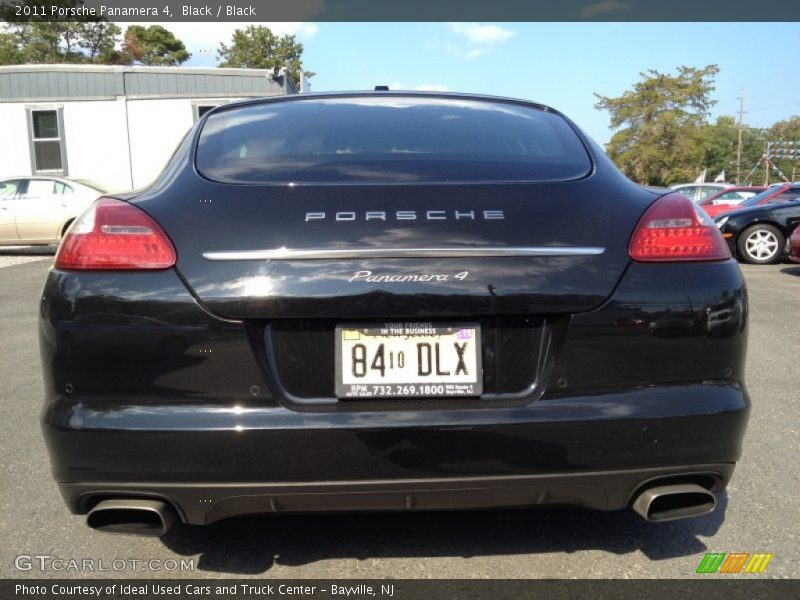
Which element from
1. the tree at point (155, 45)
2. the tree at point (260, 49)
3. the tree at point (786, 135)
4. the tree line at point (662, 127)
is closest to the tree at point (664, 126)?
the tree line at point (662, 127)

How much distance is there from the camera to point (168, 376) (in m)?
2.07

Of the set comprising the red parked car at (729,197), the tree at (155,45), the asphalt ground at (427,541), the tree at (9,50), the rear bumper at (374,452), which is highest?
the tree at (155,45)

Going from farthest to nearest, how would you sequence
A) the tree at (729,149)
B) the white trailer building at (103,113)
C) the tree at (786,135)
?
the tree at (729,149) → the tree at (786,135) → the white trailer building at (103,113)

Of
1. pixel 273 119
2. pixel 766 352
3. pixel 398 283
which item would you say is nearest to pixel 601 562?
pixel 398 283

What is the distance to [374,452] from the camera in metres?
2.03

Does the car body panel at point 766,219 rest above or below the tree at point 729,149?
above

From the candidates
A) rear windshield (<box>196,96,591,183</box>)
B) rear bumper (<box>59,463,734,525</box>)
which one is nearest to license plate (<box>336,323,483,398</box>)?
rear bumper (<box>59,463,734,525</box>)

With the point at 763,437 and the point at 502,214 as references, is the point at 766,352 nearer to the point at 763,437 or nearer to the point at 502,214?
the point at 763,437

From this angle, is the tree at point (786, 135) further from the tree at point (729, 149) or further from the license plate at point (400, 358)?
the license plate at point (400, 358)

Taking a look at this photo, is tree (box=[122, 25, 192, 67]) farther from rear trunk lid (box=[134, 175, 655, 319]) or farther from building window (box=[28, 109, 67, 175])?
rear trunk lid (box=[134, 175, 655, 319])

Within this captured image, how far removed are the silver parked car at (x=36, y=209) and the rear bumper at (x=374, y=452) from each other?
11.8 meters

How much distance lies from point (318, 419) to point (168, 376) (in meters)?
0.43

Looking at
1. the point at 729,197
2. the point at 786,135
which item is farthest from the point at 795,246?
the point at 786,135

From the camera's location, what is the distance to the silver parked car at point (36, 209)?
42.3 feet
